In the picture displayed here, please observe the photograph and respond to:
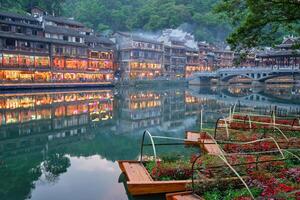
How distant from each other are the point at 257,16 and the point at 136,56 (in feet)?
265

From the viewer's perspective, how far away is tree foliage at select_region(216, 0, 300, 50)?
18.1 metres

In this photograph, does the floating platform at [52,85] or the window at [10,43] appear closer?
the floating platform at [52,85]

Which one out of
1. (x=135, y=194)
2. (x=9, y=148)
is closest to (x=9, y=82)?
(x=9, y=148)

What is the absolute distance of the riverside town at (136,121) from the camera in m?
13.1

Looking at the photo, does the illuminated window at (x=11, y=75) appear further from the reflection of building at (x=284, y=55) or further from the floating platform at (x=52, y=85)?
the reflection of building at (x=284, y=55)

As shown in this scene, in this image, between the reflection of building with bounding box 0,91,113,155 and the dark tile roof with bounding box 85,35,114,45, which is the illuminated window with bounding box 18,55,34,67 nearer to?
the dark tile roof with bounding box 85,35,114,45

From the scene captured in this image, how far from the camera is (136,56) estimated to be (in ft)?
324

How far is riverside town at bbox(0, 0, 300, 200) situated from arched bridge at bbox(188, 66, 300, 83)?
1.03 feet

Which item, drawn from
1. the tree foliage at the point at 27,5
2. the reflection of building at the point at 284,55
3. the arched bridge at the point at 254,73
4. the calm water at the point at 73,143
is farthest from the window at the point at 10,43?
the reflection of building at the point at 284,55

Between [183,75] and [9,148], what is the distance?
99197mm

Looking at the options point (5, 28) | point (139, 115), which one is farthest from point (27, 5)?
point (139, 115)

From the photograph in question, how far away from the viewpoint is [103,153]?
22.3 m

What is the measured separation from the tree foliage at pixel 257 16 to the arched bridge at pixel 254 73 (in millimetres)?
67338

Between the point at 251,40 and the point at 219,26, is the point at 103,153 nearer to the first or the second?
the point at 251,40
